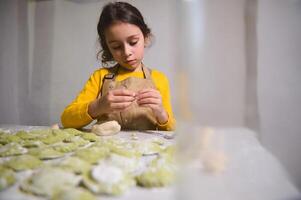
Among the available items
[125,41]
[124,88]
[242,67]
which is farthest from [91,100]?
[242,67]

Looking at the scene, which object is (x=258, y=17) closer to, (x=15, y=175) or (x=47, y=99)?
(x=15, y=175)

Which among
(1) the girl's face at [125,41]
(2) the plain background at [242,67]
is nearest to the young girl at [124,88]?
(1) the girl's face at [125,41]

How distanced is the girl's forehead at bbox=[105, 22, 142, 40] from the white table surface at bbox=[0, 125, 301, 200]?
520 millimetres

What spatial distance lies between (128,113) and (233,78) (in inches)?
21.3

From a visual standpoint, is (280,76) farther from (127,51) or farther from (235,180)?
(127,51)

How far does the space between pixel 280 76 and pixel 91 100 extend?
61 cm

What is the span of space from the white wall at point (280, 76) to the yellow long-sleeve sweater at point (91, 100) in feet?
1.45

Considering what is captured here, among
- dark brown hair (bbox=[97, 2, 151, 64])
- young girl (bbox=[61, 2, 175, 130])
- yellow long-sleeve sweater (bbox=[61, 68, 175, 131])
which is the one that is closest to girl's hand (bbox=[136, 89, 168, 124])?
young girl (bbox=[61, 2, 175, 130])

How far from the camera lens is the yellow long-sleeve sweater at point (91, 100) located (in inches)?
27.8

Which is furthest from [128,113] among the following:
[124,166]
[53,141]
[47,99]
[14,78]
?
[14,78]

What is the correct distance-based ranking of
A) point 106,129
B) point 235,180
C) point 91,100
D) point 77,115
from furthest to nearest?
point 91,100, point 77,115, point 106,129, point 235,180

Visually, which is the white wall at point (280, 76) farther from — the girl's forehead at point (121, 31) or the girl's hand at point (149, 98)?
the girl's forehead at point (121, 31)

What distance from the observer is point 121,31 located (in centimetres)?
73

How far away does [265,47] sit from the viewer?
309 millimetres
